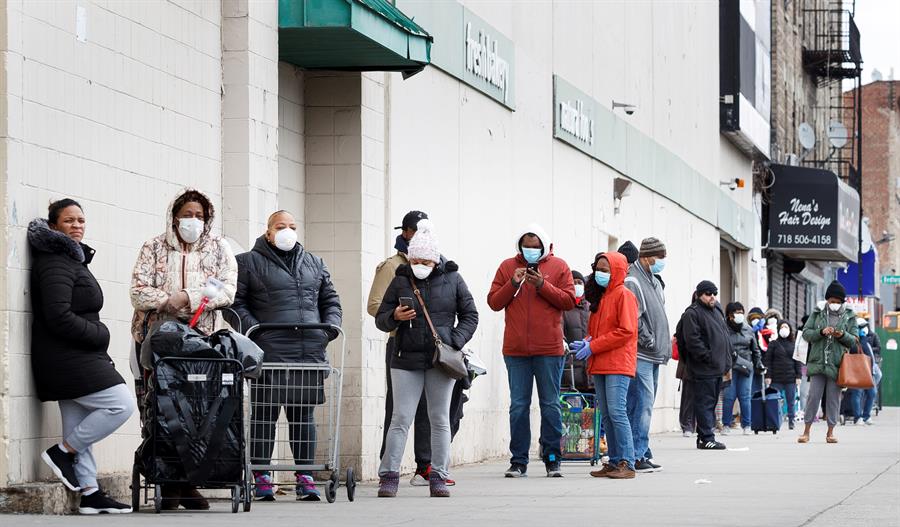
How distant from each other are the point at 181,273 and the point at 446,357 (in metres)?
2.09

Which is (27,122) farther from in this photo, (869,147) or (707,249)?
(869,147)

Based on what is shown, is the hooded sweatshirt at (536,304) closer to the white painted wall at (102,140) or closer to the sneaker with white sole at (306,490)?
the white painted wall at (102,140)

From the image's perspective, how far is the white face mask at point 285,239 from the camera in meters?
11.3

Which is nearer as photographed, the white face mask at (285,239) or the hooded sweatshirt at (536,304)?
the white face mask at (285,239)

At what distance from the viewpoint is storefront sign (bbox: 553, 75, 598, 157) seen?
21297mm

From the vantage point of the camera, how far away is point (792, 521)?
33.1ft

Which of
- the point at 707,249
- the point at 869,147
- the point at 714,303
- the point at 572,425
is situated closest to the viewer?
the point at 572,425

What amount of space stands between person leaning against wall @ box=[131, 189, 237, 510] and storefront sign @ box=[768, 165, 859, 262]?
101 ft

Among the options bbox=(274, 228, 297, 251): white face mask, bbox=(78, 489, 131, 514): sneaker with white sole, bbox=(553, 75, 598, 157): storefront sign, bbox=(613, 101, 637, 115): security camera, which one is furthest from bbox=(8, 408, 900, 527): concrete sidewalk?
bbox=(613, 101, 637, 115): security camera

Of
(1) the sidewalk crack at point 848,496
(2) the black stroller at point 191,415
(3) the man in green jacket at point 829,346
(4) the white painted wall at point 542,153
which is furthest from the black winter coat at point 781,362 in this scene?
(2) the black stroller at point 191,415

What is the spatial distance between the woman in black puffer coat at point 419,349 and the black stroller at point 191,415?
1.86m

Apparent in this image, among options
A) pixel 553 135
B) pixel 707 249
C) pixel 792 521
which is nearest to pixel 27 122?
pixel 792 521

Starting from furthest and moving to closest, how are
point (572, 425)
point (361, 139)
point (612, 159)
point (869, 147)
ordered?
point (869, 147) → point (612, 159) → point (572, 425) → point (361, 139)

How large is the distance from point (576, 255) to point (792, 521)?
40.3 ft
